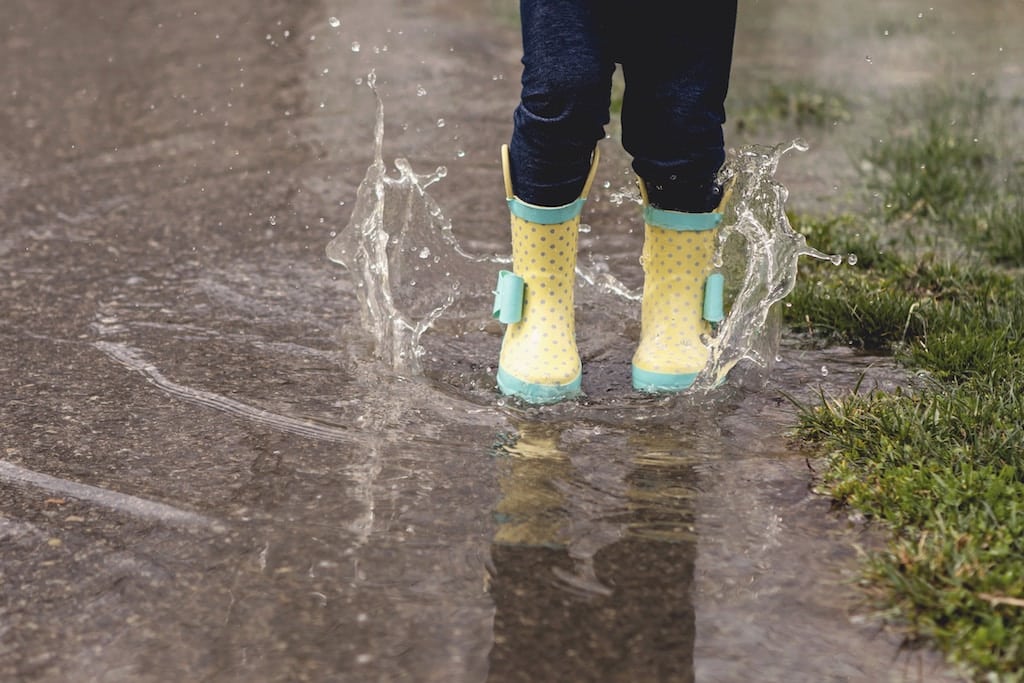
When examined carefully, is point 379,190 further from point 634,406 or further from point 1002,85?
point 1002,85

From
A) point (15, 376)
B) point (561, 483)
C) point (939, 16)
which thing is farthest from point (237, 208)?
point (939, 16)

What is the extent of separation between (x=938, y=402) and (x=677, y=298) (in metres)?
0.65

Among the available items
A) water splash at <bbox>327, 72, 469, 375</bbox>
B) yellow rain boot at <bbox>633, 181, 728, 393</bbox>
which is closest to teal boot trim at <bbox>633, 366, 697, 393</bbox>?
yellow rain boot at <bbox>633, 181, 728, 393</bbox>

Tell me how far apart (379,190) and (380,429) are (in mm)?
874

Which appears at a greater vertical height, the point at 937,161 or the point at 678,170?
the point at 678,170

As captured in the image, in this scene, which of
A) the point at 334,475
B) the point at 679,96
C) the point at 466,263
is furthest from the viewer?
the point at 466,263

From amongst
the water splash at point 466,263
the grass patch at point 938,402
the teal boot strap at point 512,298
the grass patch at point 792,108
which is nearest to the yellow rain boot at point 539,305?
the teal boot strap at point 512,298

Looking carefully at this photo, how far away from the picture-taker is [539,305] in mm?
2795

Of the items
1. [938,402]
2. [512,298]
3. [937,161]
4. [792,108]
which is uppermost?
[792,108]

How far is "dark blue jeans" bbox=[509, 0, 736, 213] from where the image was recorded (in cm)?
251

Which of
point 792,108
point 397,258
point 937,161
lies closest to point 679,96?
point 397,258

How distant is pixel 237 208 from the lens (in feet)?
13.6

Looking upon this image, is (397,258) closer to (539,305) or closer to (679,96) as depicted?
(539,305)

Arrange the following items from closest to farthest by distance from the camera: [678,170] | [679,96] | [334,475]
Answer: [334,475] → [679,96] → [678,170]
